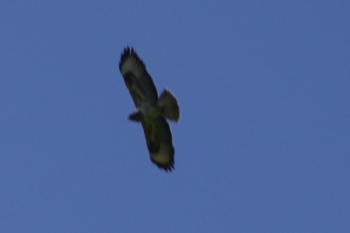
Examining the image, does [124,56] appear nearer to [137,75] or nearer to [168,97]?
[137,75]

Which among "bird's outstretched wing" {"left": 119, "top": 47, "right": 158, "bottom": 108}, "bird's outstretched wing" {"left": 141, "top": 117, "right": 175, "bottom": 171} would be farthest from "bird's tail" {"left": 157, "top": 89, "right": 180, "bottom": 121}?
"bird's outstretched wing" {"left": 141, "top": 117, "right": 175, "bottom": 171}

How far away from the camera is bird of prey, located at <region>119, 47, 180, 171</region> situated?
594 inches

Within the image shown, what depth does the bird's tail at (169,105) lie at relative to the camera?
14.9 meters

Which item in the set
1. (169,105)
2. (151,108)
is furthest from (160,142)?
(169,105)

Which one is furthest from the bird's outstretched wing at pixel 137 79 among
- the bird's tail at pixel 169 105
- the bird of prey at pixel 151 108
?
the bird's tail at pixel 169 105

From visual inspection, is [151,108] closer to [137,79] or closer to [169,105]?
[169,105]

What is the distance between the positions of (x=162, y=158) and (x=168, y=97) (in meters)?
2.03

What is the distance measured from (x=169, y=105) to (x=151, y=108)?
505 mm

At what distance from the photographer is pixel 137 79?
625 inches

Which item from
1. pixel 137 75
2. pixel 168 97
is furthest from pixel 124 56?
pixel 168 97

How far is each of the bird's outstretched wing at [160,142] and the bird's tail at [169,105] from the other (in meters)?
0.53

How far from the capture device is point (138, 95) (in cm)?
1574

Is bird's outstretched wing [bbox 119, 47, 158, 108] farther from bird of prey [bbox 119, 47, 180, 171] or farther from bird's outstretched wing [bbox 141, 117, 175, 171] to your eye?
bird's outstretched wing [bbox 141, 117, 175, 171]

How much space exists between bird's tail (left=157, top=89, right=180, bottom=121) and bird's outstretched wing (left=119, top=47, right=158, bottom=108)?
1.12 ft
